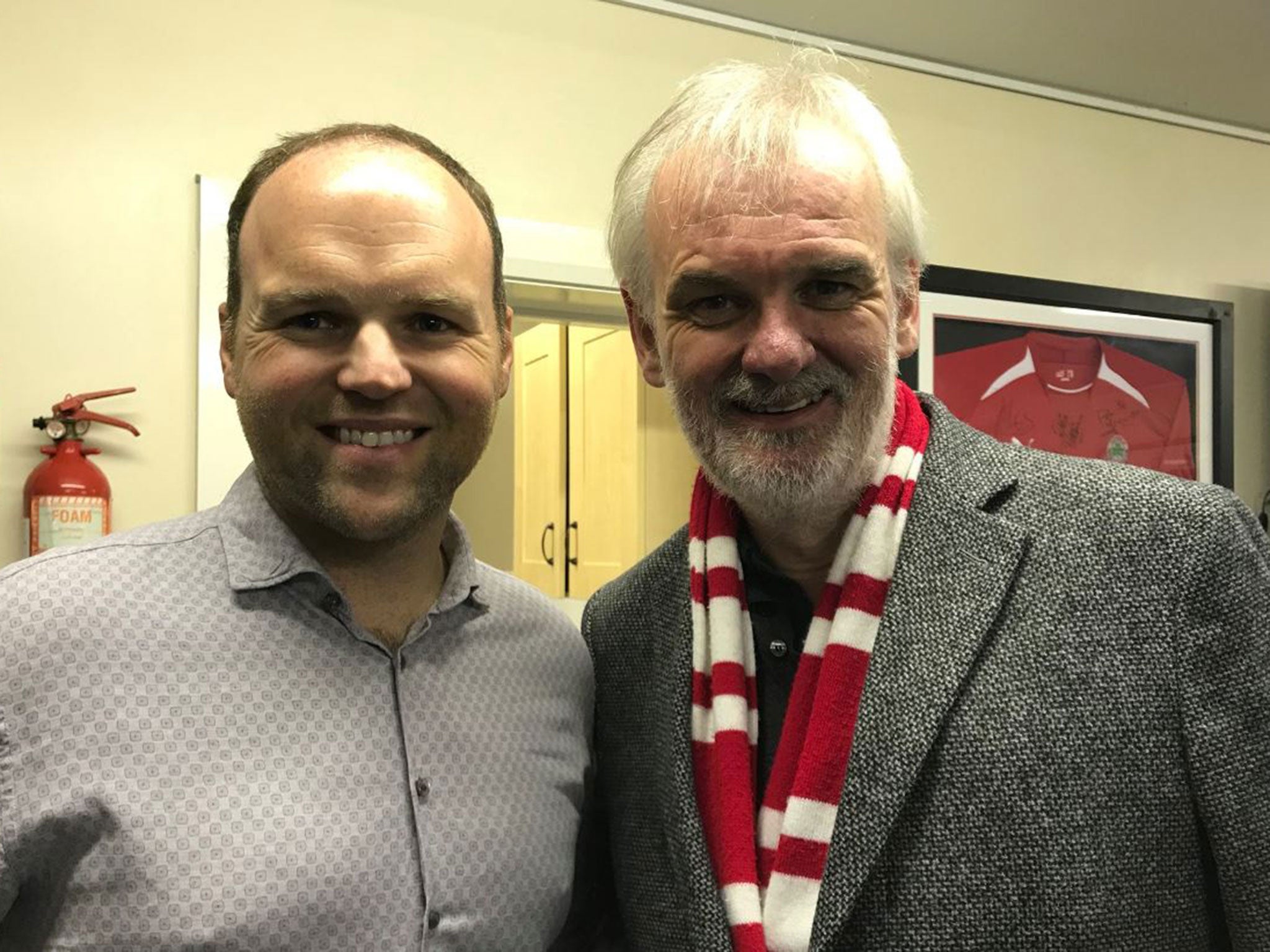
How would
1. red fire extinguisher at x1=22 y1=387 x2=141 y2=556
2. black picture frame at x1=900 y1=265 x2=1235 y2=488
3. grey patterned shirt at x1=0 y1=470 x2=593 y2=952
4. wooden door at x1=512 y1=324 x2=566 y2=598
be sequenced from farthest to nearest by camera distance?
wooden door at x1=512 y1=324 x2=566 y2=598 → black picture frame at x1=900 y1=265 x2=1235 y2=488 → red fire extinguisher at x1=22 y1=387 x2=141 y2=556 → grey patterned shirt at x1=0 y1=470 x2=593 y2=952

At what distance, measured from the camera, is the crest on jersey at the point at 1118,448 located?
9.41 feet

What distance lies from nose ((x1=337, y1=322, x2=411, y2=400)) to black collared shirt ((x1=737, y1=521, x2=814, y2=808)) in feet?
1.42

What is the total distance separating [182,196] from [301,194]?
1.01m

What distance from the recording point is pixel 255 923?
1.03m

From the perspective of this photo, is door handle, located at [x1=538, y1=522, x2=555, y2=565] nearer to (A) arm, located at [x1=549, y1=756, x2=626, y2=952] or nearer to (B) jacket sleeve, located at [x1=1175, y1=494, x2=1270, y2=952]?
(A) arm, located at [x1=549, y1=756, x2=626, y2=952]

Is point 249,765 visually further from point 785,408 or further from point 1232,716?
point 1232,716

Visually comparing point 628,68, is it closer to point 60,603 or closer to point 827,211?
point 827,211

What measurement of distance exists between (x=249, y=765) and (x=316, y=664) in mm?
114

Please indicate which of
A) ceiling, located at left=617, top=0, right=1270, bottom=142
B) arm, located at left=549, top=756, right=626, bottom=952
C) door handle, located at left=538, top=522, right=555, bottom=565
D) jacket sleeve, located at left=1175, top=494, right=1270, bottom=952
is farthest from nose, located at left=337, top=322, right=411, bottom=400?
door handle, located at left=538, top=522, right=555, bottom=565

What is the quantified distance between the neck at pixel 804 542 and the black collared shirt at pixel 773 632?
0.01m

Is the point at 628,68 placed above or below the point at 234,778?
above

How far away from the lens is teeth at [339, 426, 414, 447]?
117cm

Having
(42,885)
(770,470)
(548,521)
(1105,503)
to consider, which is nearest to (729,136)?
(770,470)

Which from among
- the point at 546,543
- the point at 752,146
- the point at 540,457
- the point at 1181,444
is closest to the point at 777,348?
the point at 752,146
